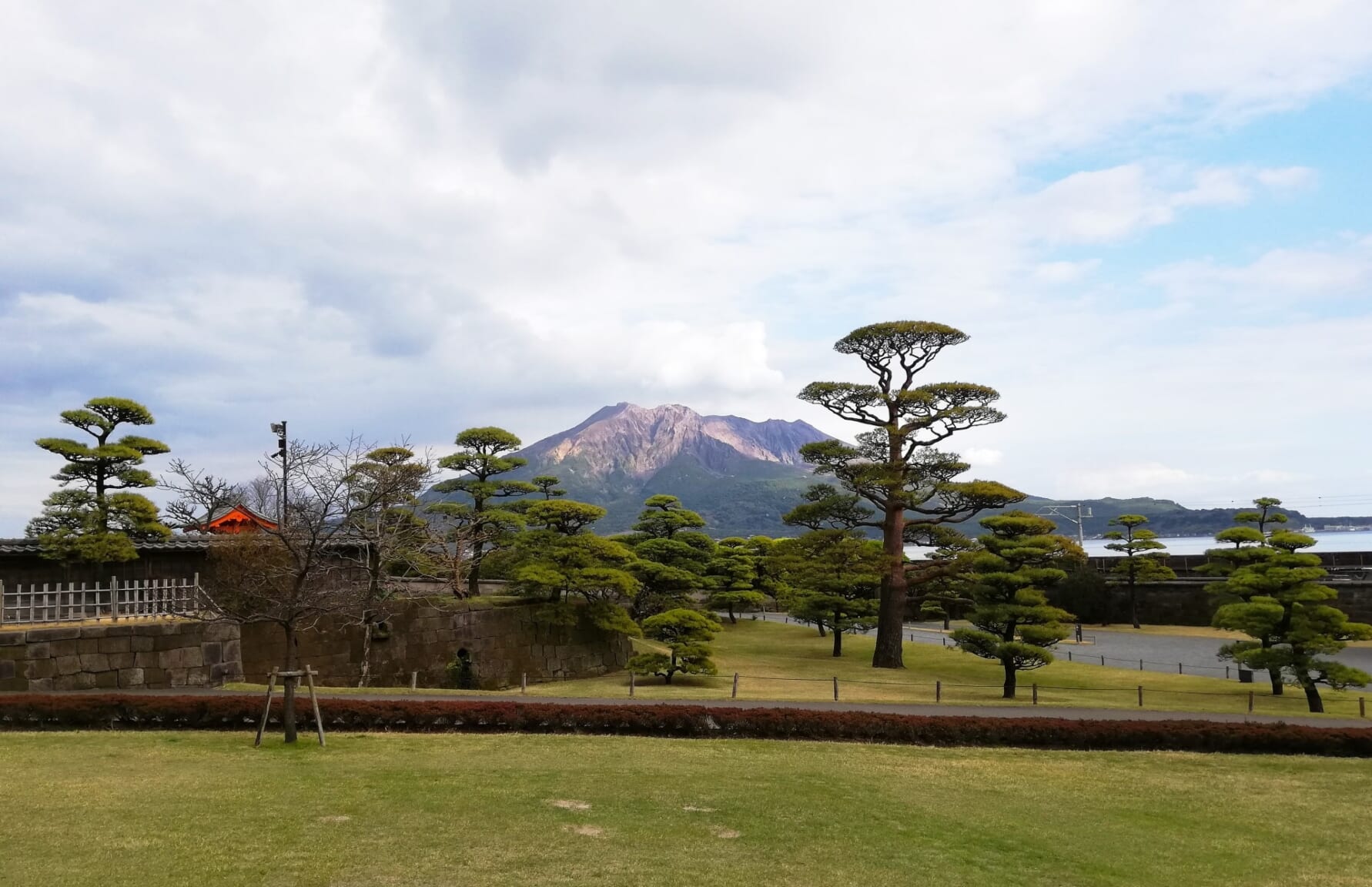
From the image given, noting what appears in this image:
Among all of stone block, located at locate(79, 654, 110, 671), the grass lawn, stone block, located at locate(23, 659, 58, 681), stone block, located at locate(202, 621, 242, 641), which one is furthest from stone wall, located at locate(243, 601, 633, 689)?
stone block, located at locate(23, 659, 58, 681)

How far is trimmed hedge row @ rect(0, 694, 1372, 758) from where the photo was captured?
1328 cm

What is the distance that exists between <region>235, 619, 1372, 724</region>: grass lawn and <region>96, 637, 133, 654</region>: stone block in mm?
8266

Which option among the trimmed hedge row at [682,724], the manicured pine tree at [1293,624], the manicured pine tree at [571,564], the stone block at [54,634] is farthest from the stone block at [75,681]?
the manicured pine tree at [1293,624]

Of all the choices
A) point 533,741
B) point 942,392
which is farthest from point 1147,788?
point 942,392

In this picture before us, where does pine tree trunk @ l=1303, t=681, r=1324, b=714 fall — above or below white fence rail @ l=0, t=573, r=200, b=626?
below

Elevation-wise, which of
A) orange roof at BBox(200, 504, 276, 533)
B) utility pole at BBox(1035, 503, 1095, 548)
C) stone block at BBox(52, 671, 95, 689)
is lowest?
stone block at BBox(52, 671, 95, 689)

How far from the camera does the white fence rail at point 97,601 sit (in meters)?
16.4

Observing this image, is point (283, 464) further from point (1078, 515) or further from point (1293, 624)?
point (1078, 515)

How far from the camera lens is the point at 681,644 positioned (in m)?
23.2

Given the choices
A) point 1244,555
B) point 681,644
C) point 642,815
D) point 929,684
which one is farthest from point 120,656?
point 1244,555

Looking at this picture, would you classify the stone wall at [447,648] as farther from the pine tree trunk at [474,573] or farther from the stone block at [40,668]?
the stone block at [40,668]

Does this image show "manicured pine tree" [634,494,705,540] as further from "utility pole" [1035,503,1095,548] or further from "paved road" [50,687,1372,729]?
"paved road" [50,687,1372,729]

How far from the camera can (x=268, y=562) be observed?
20141mm

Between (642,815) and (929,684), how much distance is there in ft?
54.8
